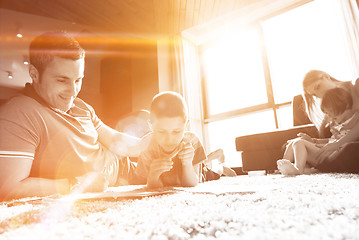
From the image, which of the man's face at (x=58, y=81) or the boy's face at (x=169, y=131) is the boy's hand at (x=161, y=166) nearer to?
the boy's face at (x=169, y=131)

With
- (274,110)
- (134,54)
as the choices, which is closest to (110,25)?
(134,54)

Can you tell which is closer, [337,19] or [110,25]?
[337,19]

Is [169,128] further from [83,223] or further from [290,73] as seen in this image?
[290,73]

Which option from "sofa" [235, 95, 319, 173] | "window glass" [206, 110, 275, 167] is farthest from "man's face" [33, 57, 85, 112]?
"window glass" [206, 110, 275, 167]

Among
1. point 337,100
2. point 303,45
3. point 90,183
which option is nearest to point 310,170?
point 337,100

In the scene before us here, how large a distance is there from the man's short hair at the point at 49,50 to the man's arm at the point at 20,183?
388mm

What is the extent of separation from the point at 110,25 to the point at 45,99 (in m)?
3.13

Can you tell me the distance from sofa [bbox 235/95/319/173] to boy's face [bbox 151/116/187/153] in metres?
1.19

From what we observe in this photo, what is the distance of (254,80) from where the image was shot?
374 centimetres

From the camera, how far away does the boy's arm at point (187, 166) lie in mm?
1045

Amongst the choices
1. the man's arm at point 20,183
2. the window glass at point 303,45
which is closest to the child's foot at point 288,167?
the man's arm at point 20,183

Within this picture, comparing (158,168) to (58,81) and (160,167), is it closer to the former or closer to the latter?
(160,167)

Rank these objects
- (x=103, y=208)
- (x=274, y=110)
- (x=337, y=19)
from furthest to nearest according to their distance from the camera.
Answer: (x=274, y=110) < (x=337, y=19) < (x=103, y=208)

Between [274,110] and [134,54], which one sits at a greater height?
[134,54]
